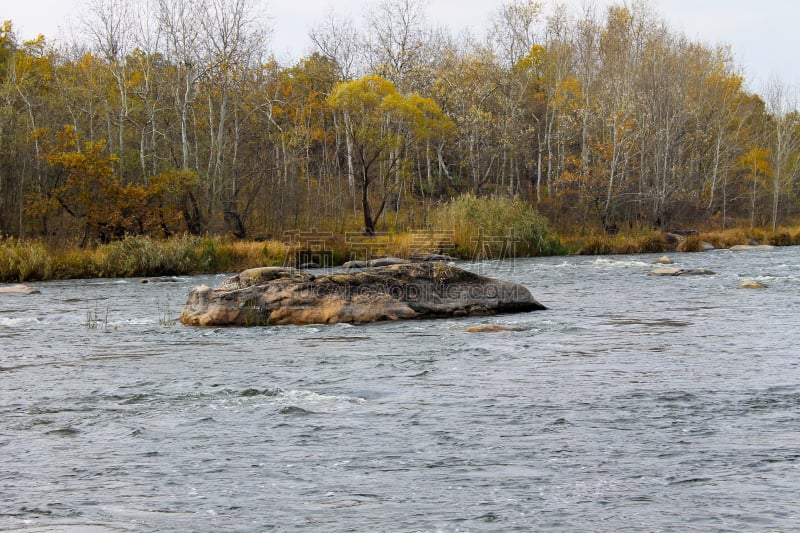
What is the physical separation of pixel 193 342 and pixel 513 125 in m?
38.5

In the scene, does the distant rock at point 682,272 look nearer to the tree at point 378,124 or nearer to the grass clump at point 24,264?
the tree at point 378,124

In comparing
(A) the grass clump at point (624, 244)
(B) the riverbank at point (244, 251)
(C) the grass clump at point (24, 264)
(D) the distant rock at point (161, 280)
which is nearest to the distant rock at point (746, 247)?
(B) the riverbank at point (244, 251)

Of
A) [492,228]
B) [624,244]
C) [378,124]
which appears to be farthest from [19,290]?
[624,244]

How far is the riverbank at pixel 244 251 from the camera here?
24.5m

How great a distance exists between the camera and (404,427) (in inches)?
273

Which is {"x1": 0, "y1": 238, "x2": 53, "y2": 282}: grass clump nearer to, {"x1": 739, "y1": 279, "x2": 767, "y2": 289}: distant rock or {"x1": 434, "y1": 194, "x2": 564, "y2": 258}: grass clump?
{"x1": 434, "y1": 194, "x2": 564, "y2": 258}: grass clump

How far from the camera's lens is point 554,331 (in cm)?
1255

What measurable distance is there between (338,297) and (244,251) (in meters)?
14.7

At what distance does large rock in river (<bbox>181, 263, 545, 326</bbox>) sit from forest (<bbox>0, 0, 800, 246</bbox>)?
17555mm

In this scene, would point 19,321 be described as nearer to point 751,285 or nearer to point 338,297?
point 338,297

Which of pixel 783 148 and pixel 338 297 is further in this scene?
pixel 783 148

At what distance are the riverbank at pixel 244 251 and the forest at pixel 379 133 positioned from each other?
2.20m

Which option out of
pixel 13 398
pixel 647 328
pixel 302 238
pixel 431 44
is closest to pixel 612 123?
pixel 431 44

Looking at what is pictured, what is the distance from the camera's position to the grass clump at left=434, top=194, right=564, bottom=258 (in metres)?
31.0
